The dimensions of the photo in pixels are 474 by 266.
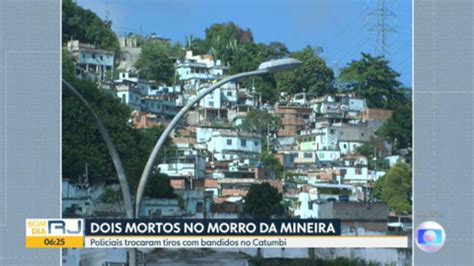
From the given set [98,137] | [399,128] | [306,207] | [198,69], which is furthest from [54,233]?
[399,128]

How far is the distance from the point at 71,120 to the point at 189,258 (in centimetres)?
179

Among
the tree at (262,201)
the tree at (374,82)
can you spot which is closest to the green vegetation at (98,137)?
the tree at (262,201)

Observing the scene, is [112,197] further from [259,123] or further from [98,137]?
[259,123]

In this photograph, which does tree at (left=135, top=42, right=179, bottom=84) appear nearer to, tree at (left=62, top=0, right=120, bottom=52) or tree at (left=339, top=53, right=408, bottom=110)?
tree at (left=62, top=0, right=120, bottom=52)

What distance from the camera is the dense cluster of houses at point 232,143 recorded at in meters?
25.5

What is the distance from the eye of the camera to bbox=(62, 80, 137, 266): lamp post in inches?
997

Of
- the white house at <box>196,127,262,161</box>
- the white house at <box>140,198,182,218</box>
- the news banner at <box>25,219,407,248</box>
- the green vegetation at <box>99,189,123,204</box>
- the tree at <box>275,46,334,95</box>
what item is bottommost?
the news banner at <box>25,219,407,248</box>

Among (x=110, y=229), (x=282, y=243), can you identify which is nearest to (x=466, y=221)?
(x=282, y=243)

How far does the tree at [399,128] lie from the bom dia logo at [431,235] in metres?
0.92

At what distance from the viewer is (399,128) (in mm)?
25594

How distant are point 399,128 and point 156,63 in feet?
8.76

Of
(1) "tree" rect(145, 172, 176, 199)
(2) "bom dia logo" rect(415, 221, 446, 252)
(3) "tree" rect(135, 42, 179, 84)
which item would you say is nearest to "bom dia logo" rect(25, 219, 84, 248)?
(1) "tree" rect(145, 172, 176, 199)

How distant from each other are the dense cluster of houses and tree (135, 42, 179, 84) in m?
0.08

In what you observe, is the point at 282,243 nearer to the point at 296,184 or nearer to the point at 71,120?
the point at 296,184
